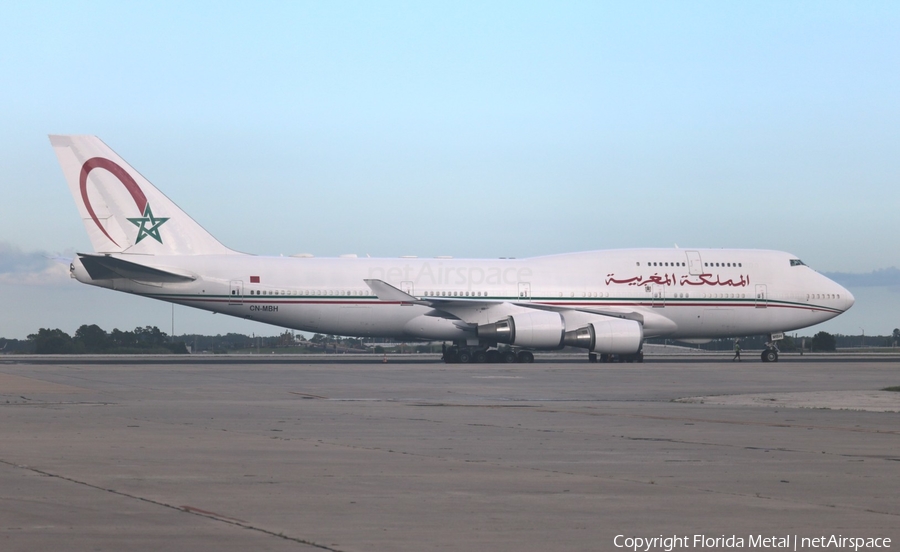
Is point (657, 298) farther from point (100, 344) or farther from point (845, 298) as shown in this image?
point (100, 344)

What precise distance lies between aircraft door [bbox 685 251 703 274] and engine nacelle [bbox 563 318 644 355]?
4.55m

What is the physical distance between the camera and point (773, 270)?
44000 millimetres

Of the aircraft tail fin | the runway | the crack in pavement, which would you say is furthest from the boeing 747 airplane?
the crack in pavement

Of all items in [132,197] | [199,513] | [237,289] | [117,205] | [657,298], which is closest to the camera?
[199,513]

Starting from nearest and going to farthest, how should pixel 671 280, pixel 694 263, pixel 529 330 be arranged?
pixel 529 330 < pixel 671 280 < pixel 694 263

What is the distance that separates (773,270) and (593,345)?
9.65 m

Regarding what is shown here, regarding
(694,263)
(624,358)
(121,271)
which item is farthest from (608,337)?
(121,271)

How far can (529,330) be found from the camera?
129 ft

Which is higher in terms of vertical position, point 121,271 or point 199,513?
point 121,271

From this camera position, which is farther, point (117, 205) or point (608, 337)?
point (117, 205)

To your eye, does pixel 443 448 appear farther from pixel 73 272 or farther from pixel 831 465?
pixel 73 272

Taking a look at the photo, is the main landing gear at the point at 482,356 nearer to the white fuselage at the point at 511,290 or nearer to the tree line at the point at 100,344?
the white fuselage at the point at 511,290

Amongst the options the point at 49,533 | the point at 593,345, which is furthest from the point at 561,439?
the point at 593,345

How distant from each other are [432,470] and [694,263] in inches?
1369
